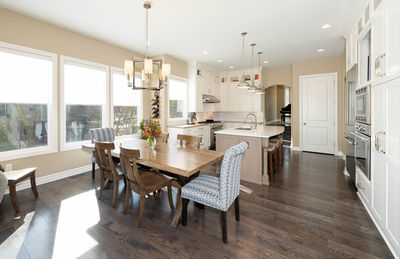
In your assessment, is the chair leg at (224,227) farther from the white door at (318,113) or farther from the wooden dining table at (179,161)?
the white door at (318,113)

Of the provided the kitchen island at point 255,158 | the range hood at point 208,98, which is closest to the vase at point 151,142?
the kitchen island at point 255,158

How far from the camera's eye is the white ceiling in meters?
2.82

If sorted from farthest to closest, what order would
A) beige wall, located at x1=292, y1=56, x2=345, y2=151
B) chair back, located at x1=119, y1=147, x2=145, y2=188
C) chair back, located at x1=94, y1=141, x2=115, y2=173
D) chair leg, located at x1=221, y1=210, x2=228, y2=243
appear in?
beige wall, located at x1=292, y1=56, x2=345, y2=151
chair back, located at x1=94, y1=141, x2=115, y2=173
chair back, located at x1=119, y1=147, x2=145, y2=188
chair leg, located at x1=221, y1=210, x2=228, y2=243

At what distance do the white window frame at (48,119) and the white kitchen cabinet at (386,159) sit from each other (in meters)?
4.79

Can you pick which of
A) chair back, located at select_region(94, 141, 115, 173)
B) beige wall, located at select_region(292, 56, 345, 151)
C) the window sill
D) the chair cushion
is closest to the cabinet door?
the chair cushion

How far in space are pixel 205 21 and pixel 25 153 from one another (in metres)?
3.89

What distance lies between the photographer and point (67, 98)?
3.68 metres

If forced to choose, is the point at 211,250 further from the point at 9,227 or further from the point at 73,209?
the point at 9,227

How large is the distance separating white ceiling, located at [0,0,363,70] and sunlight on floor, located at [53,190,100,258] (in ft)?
9.58

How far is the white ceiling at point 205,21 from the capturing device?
2.82m

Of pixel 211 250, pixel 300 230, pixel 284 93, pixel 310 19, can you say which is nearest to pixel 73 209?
pixel 211 250

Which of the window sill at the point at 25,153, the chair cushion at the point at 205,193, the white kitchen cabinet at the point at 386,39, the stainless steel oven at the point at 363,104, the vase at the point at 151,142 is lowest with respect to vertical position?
the chair cushion at the point at 205,193

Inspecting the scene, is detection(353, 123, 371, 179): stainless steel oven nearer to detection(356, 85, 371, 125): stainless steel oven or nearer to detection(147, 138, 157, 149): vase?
detection(356, 85, 371, 125): stainless steel oven

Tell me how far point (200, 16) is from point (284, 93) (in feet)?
29.4
